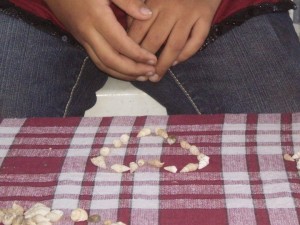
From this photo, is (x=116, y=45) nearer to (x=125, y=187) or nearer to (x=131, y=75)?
(x=131, y=75)

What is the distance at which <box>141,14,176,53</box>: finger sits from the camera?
92 cm

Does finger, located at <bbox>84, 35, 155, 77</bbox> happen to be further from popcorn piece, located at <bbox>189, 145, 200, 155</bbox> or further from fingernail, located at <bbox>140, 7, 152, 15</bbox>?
popcorn piece, located at <bbox>189, 145, 200, 155</bbox>

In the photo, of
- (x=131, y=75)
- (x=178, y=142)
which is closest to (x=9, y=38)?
(x=131, y=75)

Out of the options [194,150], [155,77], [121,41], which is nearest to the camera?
[194,150]

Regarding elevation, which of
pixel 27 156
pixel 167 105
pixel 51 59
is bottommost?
pixel 167 105

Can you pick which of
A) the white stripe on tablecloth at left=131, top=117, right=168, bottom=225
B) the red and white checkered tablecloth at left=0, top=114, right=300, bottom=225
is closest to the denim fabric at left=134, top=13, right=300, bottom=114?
the red and white checkered tablecloth at left=0, top=114, right=300, bottom=225

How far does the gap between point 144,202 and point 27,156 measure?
0.56 feet

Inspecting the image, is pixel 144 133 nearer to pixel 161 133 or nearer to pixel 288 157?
pixel 161 133

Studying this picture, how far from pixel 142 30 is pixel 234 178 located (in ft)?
1.11

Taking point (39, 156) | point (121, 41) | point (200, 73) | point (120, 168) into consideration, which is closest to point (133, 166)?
point (120, 168)

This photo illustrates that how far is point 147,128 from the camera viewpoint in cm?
77

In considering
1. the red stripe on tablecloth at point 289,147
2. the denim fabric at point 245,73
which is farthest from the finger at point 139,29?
the red stripe on tablecloth at point 289,147

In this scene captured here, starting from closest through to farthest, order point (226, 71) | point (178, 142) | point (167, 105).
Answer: point (178, 142) < point (226, 71) < point (167, 105)

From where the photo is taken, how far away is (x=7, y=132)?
2.56ft
